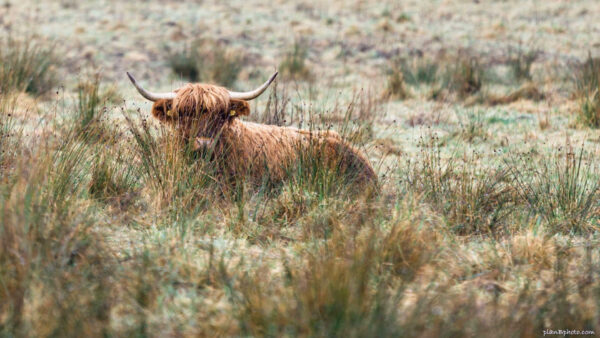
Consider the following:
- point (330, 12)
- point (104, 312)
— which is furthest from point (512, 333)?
point (330, 12)

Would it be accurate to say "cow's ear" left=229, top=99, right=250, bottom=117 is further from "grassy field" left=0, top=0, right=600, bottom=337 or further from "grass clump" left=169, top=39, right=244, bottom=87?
"grass clump" left=169, top=39, right=244, bottom=87

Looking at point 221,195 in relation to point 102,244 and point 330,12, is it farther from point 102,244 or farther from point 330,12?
point 330,12

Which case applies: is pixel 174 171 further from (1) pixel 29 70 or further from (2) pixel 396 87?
(2) pixel 396 87

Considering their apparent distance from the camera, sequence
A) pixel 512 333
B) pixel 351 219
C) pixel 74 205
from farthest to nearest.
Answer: pixel 351 219
pixel 74 205
pixel 512 333

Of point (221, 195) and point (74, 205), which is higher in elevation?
point (74, 205)

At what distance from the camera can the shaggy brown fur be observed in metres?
4.19

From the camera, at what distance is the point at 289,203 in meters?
3.89

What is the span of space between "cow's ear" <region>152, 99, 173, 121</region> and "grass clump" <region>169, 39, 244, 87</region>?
5.57 meters

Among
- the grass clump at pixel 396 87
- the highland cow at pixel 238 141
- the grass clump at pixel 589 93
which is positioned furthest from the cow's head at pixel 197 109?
the grass clump at pixel 396 87

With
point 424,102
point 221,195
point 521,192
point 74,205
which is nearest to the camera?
point 74,205

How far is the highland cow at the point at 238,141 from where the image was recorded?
13.7 feet

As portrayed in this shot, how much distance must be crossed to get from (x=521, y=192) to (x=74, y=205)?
2980 mm

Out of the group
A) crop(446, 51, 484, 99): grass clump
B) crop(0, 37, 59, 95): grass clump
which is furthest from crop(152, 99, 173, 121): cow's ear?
crop(446, 51, 484, 99): grass clump

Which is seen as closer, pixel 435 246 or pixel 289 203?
pixel 435 246
